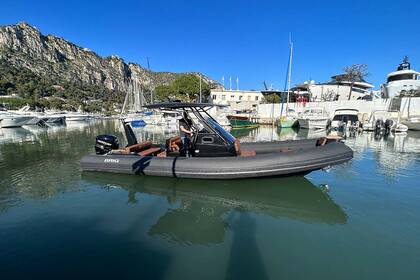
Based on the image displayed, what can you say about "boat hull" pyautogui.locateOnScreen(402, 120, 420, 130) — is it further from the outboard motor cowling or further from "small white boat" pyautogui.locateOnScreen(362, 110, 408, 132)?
the outboard motor cowling

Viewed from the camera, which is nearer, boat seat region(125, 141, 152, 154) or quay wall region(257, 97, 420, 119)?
boat seat region(125, 141, 152, 154)

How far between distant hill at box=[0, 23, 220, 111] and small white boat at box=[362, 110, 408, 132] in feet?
116

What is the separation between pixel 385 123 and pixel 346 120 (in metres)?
3.46

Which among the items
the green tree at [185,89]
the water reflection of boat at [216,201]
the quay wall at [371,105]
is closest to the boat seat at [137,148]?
the water reflection of boat at [216,201]

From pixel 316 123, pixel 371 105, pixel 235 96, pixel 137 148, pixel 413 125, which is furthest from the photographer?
pixel 235 96

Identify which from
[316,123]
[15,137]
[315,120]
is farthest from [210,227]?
[316,123]

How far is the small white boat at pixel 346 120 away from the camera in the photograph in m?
23.9

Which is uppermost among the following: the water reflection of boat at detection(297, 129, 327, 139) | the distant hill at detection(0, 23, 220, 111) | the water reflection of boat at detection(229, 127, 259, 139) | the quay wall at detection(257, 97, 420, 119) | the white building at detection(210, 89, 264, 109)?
the distant hill at detection(0, 23, 220, 111)

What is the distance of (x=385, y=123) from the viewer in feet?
76.9

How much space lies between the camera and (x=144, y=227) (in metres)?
4.58

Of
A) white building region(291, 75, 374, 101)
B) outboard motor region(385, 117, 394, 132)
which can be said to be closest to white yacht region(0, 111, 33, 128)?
white building region(291, 75, 374, 101)

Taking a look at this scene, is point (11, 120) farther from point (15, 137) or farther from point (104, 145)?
point (104, 145)

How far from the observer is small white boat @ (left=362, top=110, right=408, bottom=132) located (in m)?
22.1

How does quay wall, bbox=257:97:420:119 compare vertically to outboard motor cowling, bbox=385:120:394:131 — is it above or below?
above
